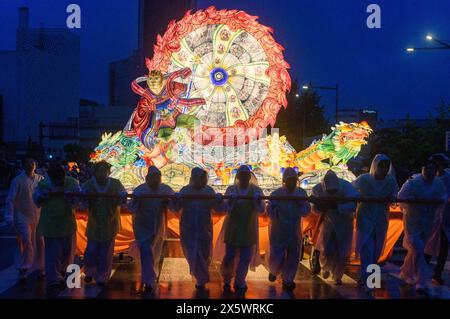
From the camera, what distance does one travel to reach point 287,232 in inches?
341

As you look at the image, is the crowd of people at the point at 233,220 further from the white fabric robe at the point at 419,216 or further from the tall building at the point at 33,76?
the tall building at the point at 33,76

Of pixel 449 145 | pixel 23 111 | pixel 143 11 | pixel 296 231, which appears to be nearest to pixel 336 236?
pixel 296 231

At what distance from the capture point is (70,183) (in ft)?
28.4

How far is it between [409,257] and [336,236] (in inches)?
42.9

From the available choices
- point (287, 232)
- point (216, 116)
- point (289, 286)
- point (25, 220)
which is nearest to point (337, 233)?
point (287, 232)

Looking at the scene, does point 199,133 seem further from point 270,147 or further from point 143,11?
point 143,11

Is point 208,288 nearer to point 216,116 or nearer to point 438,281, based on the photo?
point 438,281

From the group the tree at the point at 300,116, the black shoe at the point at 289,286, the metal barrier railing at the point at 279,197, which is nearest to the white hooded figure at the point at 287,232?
the black shoe at the point at 289,286

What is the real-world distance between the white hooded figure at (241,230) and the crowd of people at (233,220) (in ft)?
0.05

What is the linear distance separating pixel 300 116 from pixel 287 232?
30763 mm

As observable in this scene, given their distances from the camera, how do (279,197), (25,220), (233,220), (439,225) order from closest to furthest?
(279,197)
(233,220)
(439,225)
(25,220)

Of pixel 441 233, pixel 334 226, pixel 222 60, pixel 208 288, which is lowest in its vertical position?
pixel 208 288

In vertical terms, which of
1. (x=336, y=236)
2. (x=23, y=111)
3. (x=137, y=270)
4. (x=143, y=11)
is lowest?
(x=137, y=270)
